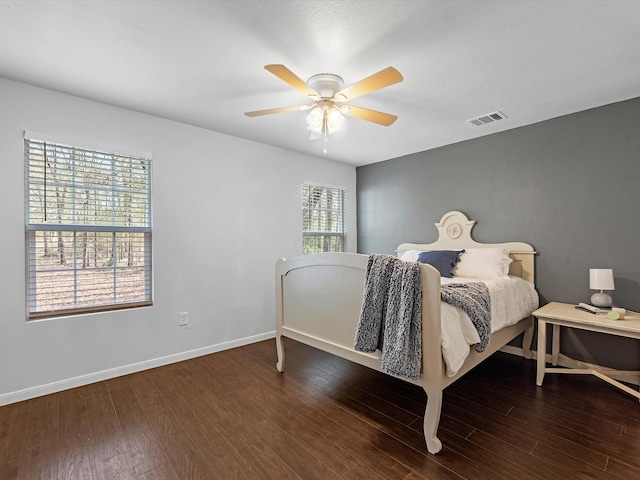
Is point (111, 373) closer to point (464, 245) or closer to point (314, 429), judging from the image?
point (314, 429)

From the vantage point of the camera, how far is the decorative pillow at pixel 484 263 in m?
3.09

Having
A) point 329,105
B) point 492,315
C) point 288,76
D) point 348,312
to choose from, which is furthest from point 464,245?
point 288,76

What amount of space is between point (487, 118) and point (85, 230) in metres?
3.77

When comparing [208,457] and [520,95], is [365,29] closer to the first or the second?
[520,95]

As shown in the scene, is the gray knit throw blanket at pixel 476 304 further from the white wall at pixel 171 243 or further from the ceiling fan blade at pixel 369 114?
the white wall at pixel 171 243

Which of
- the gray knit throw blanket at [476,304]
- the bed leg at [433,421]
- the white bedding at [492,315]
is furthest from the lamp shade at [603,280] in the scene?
the bed leg at [433,421]

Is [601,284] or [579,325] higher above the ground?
[601,284]

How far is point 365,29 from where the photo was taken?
5.80 feet

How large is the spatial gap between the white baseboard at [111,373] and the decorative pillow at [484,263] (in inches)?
96.3

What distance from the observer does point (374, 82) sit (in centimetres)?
188

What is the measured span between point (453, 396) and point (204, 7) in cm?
297

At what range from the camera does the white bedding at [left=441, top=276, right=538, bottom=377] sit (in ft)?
5.90

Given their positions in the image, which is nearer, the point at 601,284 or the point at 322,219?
the point at 601,284

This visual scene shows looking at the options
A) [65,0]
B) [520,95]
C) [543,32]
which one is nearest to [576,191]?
[520,95]
